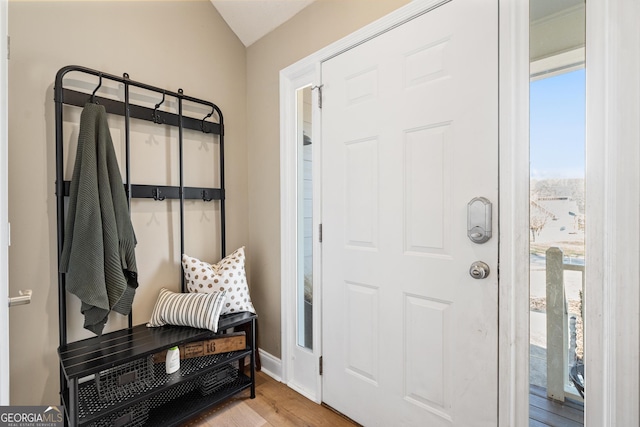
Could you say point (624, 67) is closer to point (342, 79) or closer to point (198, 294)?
point (342, 79)

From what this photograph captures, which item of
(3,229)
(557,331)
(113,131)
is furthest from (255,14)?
(557,331)

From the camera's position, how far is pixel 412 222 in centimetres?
140

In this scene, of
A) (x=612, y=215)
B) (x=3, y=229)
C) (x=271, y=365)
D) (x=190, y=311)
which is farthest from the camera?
(x=271, y=365)

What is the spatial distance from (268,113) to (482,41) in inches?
55.0

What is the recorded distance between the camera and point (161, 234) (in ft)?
6.21

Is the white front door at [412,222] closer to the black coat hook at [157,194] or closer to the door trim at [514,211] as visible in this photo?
the door trim at [514,211]

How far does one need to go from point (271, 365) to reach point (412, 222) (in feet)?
4.90

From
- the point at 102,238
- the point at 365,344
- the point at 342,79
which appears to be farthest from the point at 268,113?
the point at 365,344

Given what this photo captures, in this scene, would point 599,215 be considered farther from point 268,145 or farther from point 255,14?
point 255,14

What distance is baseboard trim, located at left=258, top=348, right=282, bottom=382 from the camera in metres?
2.09

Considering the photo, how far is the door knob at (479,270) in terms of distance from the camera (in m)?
1.17

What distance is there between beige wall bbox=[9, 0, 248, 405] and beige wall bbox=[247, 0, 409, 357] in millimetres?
117

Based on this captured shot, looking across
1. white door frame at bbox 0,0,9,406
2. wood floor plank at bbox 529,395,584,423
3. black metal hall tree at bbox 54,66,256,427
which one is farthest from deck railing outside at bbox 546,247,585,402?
white door frame at bbox 0,0,9,406

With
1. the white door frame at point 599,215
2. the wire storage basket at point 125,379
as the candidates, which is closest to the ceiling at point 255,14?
the white door frame at point 599,215
